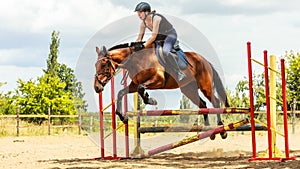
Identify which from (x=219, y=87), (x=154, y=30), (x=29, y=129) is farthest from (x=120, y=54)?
(x=29, y=129)

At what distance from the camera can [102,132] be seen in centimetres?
765

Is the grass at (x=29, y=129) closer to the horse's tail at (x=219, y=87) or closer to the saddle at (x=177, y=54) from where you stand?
the horse's tail at (x=219, y=87)

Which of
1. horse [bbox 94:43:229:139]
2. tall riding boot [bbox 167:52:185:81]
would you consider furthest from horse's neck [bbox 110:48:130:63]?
tall riding boot [bbox 167:52:185:81]

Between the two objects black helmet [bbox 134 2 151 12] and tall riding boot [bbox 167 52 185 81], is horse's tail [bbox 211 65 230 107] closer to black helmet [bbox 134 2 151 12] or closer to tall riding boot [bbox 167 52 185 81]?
tall riding boot [bbox 167 52 185 81]

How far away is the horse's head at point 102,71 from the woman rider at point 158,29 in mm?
565

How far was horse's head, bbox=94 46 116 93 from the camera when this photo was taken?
6.64m

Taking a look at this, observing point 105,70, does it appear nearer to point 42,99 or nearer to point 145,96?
point 145,96

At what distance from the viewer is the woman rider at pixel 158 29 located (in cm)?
660

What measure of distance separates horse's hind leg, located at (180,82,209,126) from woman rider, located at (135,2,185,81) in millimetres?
635

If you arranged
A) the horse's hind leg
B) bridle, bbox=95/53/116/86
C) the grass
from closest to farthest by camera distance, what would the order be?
bridle, bbox=95/53/116/86 < the horse's hind leg < the grass

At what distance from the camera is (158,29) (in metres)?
6.65

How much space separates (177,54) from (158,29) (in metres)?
0.59

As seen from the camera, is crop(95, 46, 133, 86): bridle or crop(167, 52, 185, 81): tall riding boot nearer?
crop(95, 46, 133, 86): bridle

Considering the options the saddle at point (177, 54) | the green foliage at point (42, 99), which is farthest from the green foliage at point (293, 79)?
the saddle at point (177, 54)
